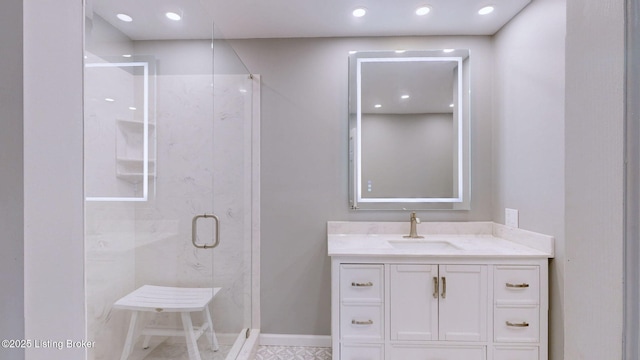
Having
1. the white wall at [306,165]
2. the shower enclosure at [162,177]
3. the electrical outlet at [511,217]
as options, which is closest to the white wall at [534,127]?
the electrical outlet at [511,217]

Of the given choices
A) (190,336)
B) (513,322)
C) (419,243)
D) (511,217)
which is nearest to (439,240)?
(419,243)

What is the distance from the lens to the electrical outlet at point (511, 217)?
1918 mm

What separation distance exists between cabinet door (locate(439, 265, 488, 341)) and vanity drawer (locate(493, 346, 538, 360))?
11 cm

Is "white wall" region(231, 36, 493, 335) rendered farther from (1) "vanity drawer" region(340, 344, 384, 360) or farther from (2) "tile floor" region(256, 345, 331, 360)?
(1) "vanity drawer" region(340, 344, 384, 360)

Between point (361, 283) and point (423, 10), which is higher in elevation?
point (423, 10)

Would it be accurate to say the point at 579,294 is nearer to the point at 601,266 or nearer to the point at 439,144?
the point at 601,266

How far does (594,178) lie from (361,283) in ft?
4.55

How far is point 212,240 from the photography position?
1.85 meters

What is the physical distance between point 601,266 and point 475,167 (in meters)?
1.98

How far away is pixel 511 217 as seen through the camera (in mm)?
1954

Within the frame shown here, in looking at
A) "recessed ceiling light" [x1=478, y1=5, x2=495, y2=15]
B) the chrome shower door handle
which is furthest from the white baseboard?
"recessed ceiling light" [x1=478, y1=5, x2=495, y2=15]

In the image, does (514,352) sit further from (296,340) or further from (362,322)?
(296,340)

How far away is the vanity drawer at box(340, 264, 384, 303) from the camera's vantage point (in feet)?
5.38

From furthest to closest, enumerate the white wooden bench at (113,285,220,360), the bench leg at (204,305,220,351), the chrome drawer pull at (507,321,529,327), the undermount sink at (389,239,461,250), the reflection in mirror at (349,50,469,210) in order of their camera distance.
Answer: the reflection in mirror at (349,50,469,210) → the undermount sink at (389,239,461,250) → the bench leg at (204,305,220,351) → the chrome drawer pull at (507,321,529,327) → the white wooden bench at (113,285,220,360)
